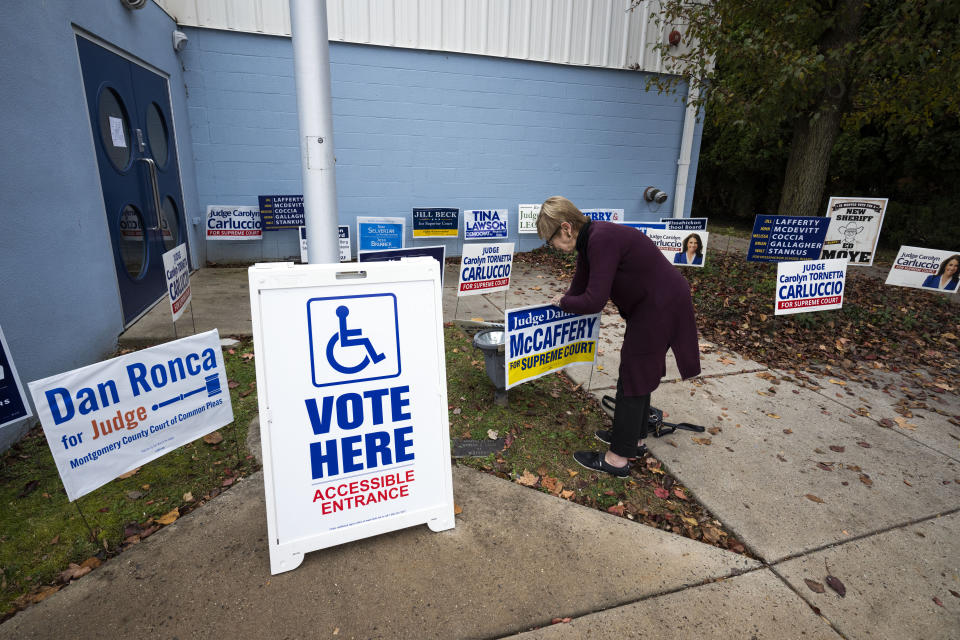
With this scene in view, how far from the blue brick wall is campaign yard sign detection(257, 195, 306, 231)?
0.75 feet

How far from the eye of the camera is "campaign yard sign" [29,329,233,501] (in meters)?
2.35

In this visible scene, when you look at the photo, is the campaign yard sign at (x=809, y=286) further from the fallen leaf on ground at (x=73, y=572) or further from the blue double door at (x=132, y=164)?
the blue double door at (x=132, y=164)

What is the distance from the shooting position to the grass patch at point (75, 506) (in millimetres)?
2414

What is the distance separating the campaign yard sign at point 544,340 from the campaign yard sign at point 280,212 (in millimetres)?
6911

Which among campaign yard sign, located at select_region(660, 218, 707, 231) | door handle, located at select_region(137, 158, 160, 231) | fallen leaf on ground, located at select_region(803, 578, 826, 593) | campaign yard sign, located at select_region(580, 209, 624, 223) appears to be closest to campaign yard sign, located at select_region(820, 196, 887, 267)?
campaign yard sign, located at select_region(660, 218, 707, 231)

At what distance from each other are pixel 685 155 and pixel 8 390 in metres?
12.4

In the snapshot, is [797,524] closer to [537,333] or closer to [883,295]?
[537,333]

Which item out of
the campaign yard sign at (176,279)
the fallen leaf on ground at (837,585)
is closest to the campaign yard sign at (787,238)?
the fallen leaf on ground at (837,585)

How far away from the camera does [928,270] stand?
712cm

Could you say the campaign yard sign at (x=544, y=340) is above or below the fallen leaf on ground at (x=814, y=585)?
above

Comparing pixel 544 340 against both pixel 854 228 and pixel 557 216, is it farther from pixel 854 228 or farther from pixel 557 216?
pixel 854 228

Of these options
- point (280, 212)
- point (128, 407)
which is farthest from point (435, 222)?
point (128, 407)

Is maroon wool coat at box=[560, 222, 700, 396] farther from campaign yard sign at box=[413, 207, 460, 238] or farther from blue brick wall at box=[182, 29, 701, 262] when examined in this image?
blue brick wall at box=[182, 29, 701, 262]

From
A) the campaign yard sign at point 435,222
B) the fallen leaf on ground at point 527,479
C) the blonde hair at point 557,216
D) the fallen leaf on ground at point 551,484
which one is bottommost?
→ the fallen leaf on ground at point 551,484
